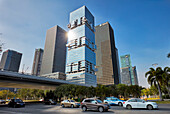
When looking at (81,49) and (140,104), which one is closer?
(140,104)

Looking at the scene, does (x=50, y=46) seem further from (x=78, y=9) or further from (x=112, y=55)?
(x=112, y=55)

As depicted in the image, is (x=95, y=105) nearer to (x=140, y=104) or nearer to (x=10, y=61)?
(x=140, y=104)

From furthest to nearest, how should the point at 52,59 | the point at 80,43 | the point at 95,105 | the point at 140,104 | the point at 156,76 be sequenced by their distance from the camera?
the point at 52,59, the point at 80,43, the point at 156,76, the point at 140,104, the point at 95,105

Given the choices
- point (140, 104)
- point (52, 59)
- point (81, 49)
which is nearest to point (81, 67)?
point (81, 49)

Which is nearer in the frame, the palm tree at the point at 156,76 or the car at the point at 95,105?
the car at the point at 95,105

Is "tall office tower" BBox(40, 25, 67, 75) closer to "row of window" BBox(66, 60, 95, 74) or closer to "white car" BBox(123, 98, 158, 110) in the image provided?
"row of window" BBox(66, 60, 95, 74)

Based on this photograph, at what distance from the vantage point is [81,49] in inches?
6457

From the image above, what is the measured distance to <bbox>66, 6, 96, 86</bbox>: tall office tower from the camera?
158 m

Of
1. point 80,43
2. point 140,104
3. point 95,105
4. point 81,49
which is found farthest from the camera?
point 80,43

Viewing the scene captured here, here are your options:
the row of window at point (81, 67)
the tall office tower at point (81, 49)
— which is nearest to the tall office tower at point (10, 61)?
the row of window at point (81, 67)

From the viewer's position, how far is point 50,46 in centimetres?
19575

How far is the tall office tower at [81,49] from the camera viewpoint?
158 m

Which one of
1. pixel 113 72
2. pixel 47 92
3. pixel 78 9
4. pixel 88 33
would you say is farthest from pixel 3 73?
pixel 78 9

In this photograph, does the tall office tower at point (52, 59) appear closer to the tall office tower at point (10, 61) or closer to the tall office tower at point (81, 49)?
the tall office tower at point (81, 49)
